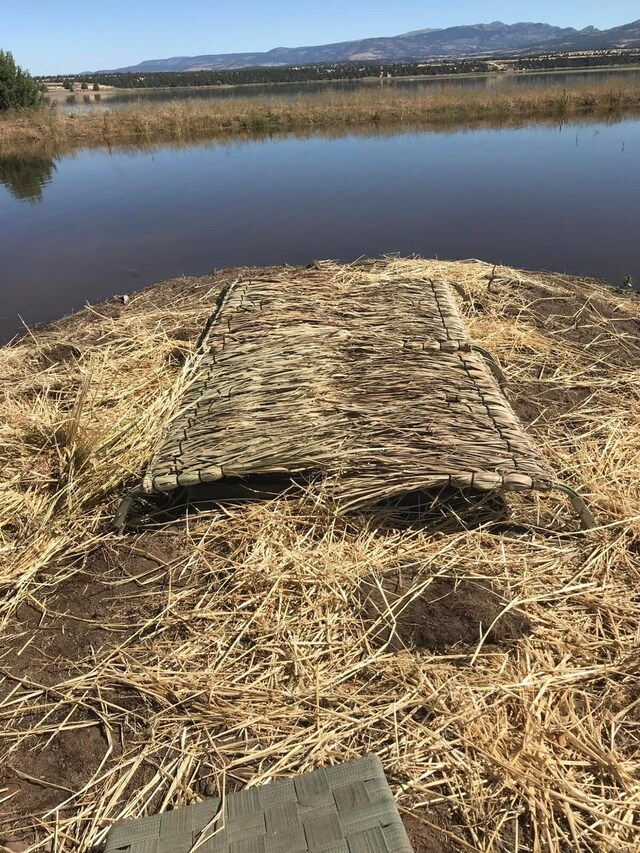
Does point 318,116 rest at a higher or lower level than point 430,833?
higher

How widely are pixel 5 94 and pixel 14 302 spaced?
22.9 meters

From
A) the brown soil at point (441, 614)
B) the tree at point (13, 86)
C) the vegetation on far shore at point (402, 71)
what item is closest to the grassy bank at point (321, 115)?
the tree at point (13, 86)

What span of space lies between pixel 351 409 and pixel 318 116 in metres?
23.0

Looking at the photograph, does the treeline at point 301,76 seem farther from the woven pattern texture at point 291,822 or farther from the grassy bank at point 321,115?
the woven pattern texture at point 291,822

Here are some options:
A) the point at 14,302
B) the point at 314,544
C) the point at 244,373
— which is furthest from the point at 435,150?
the point at 314,544

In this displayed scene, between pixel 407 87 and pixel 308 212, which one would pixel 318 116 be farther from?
pixel 407 87

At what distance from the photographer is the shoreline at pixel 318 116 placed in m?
20.8

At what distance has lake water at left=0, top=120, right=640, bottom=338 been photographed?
812 centimetres

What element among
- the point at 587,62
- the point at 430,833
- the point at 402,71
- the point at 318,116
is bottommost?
the point at 430,833

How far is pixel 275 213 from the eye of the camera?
36.7 feet

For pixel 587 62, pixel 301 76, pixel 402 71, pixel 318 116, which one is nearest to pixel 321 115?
pixel 318 116

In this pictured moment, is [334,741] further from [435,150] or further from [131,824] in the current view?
[435,150]

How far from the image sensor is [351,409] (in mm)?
2936

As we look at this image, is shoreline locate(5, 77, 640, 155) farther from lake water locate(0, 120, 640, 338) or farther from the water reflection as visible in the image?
lake water locate(0, 120, 640, 338)
